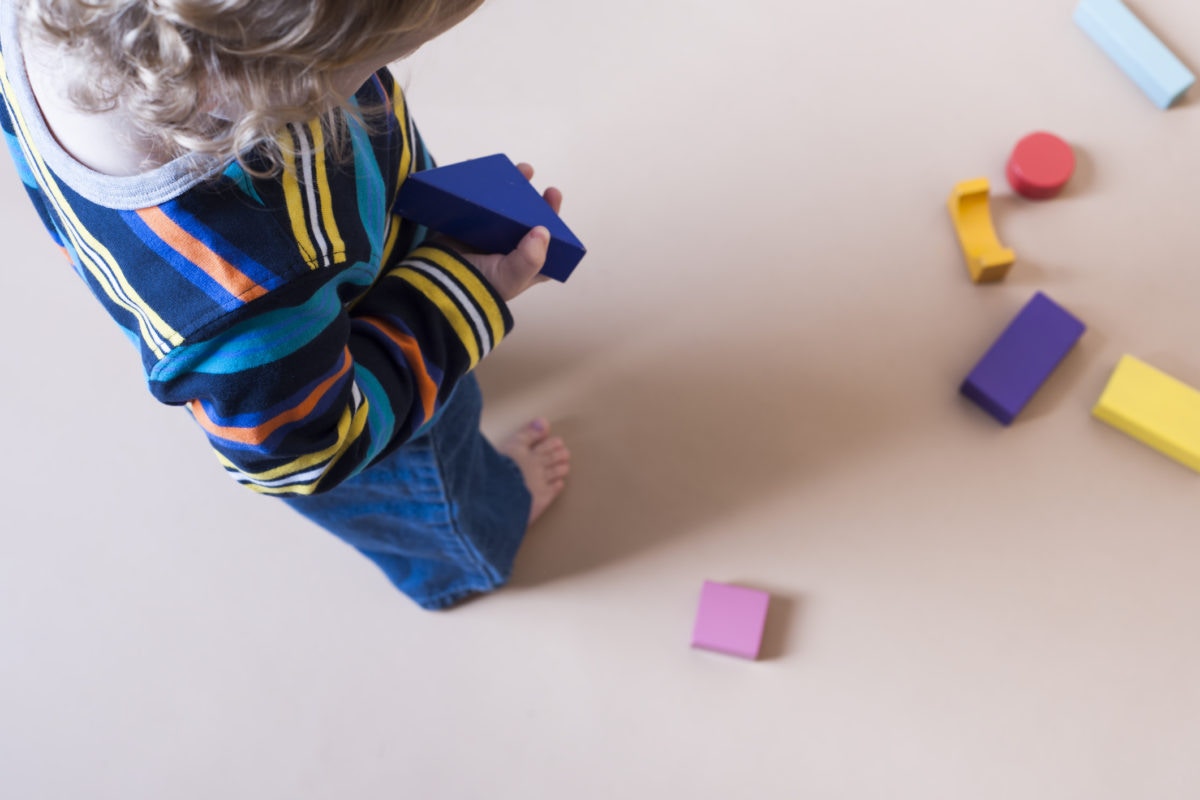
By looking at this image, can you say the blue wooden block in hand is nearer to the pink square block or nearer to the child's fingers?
the child's fingers

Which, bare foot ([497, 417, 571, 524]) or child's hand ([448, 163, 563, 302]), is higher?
child's hand ([448, 163, 563, 302])

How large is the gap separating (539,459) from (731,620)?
0.79ft

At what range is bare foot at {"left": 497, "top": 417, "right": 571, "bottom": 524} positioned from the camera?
972 millimetres

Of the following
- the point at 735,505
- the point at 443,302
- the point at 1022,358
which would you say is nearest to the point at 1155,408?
the point at 1022,358

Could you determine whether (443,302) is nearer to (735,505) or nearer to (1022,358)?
(735,505)

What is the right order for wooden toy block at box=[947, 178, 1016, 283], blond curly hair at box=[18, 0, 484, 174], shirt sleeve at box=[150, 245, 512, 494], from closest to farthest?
blond curly hair at box=[18, 0, 484, 174], shirt sleeve at box=[150, 245, 512, 494], wooden toy block at box=[947, 178, 1016, 283]

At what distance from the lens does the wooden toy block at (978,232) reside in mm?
1006

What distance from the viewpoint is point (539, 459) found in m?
0.99

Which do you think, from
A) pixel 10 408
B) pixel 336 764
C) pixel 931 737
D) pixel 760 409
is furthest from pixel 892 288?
pixel 10 408

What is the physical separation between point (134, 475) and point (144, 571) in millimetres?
106

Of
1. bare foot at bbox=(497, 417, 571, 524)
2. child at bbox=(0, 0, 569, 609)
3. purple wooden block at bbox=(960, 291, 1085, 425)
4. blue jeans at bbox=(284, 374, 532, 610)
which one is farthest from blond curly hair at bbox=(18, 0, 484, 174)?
purple wooden block at bbox=(960, 291, 1085, 425)

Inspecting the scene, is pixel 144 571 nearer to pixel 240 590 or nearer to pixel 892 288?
pixel 240 590

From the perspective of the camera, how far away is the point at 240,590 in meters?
0.99

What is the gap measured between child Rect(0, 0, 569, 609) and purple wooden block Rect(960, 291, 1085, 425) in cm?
50
